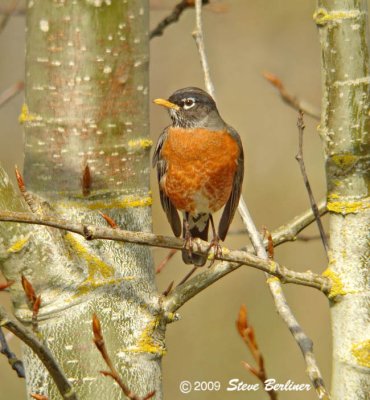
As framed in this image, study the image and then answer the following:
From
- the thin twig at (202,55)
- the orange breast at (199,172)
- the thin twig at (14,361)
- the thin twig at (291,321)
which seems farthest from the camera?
the orange breast at (199,172)

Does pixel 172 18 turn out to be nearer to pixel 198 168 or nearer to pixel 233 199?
pixel 198 168

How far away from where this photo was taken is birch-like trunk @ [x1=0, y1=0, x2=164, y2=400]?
2.35 metres

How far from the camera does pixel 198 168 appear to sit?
3.59 metres

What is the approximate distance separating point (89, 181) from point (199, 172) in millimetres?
1196

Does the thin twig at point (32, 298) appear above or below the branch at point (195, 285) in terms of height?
below

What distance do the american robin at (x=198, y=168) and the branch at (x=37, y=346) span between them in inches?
61.9

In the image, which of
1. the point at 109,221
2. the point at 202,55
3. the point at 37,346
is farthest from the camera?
the point at 202,55

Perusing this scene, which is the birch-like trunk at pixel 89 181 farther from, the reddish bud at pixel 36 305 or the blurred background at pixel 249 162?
the blurred background at pixel 249 162

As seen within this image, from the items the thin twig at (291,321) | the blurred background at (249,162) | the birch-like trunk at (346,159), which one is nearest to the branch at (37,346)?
the thin twig at (291,321)

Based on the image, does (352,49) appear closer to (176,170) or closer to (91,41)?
(91,41)

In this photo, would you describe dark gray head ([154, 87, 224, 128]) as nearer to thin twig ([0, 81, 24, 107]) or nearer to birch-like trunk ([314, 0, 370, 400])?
thin twig ([0, 81, 24, 107])

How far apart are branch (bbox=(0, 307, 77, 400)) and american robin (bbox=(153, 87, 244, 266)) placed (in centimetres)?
157

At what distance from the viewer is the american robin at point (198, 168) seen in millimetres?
3568

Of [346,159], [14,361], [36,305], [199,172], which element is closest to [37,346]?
[36,305]
